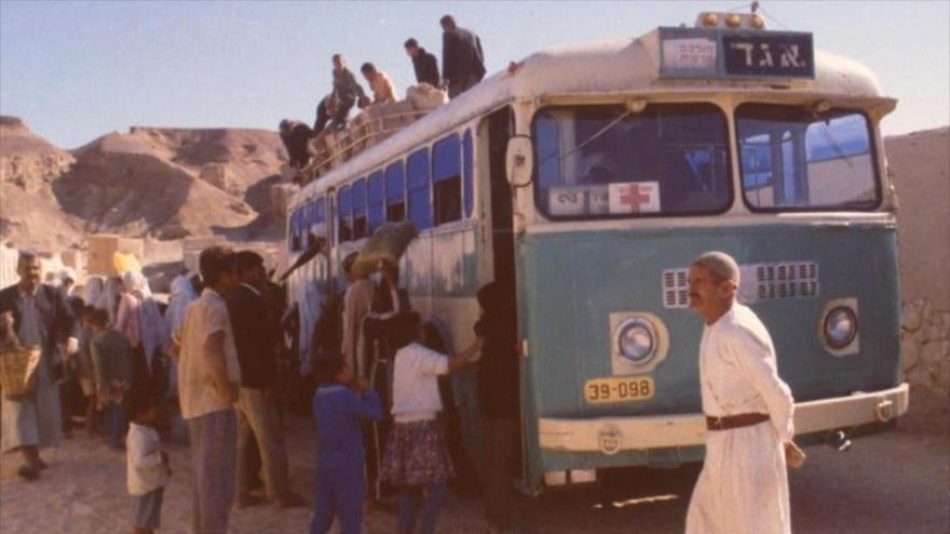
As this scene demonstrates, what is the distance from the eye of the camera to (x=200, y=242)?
47.8 metres

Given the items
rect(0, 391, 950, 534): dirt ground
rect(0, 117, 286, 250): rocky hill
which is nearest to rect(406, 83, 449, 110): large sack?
rect(0, 391, 950, 534): dirt ground

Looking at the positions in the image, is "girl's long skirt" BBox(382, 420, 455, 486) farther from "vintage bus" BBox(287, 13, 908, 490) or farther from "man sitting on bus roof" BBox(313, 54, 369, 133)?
"man sitting on bus roof" BBox(313, 54, 369, 133)

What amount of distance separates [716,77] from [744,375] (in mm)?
2756

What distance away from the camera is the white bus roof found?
22.3ft

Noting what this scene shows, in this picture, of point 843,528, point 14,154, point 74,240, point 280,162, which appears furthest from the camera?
point 280,162

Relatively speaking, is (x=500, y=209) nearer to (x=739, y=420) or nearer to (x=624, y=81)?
(x=624, y=81)

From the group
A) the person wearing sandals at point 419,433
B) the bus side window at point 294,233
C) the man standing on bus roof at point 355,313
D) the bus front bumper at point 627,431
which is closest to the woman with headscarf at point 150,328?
the bus side window at point 294,233

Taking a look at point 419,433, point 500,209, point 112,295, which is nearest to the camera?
point 419,433

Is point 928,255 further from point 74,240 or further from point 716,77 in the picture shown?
point 74,240

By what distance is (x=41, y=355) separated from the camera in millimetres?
10258

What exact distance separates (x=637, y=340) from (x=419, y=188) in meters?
2.76

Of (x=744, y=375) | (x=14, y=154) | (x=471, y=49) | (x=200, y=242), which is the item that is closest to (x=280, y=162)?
(x=14, y=154)

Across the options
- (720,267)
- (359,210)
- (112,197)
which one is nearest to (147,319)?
(359,210)

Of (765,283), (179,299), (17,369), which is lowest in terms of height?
(17,369)
